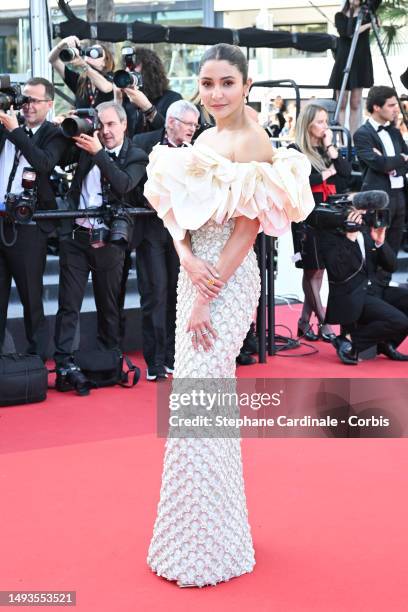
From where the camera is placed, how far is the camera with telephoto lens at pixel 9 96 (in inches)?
227

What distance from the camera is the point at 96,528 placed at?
3.84 metres

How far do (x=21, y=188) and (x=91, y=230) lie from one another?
0.49 meters

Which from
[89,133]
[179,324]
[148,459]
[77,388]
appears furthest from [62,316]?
[179,324]

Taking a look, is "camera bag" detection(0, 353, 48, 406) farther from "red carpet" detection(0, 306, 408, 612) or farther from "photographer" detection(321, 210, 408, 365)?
"photographer" detection(321, 210, 408, 365)

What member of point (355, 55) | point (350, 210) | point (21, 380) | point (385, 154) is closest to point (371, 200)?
point (350, 210)

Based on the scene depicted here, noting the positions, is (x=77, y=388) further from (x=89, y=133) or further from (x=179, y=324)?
(x=179, y=324)

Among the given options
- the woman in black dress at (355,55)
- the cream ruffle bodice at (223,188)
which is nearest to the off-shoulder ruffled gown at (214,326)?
the cream ruffle bodice at (223,188)

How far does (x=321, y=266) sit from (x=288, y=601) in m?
4.42

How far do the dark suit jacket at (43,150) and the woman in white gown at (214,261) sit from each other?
2.73 metres

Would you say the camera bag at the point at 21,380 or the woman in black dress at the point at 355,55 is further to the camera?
Result: the woman in black dress at the point at 355,55

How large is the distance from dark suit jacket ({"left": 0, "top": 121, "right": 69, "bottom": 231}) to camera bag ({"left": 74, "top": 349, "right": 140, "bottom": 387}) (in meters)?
0.83

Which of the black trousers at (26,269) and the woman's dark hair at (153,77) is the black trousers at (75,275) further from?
the woman's dark hair at (153,77)

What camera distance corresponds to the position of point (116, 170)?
19.9 ft

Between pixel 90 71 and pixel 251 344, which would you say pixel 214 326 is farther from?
pixel 90 71
